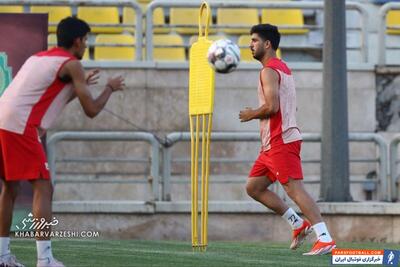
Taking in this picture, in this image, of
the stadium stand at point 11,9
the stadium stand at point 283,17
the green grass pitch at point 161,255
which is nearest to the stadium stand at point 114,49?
the stadium stand at point 11,9

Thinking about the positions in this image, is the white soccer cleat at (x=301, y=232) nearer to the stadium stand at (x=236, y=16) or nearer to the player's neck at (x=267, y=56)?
the player's neck at (x=267, y=56)

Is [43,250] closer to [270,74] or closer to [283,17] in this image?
[270,74]

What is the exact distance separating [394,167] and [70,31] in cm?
747

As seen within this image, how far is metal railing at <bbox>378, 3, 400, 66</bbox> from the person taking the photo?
60.4ft

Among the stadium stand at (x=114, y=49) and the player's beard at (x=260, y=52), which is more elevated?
the stadium stand at (x=114, y=49)

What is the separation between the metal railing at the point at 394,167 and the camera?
55.8 ft

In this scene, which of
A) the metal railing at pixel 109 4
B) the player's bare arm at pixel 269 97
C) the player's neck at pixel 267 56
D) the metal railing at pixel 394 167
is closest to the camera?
the player's bare arm at pixel 269 97

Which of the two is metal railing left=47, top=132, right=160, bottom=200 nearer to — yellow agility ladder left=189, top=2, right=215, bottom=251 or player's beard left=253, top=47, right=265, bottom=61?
yellow agility ladder left=189, top=2, right=215, bottom=251

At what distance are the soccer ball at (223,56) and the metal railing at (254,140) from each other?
483cm

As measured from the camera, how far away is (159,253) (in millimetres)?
12180

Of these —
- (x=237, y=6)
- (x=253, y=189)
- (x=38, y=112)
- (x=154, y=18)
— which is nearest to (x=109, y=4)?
(x=237, y=6)

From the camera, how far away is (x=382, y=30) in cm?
1861

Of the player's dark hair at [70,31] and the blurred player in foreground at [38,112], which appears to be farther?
the player's dark hair at [70,31]

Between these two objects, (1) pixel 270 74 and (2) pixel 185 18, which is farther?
(2) pixel 185 18
